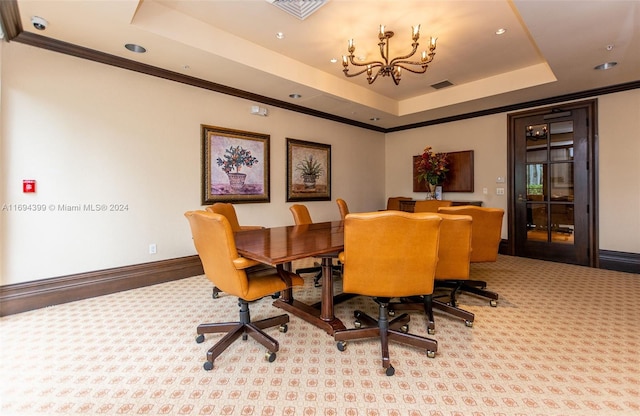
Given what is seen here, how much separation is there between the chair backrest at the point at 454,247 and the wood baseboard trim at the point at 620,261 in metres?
3.48

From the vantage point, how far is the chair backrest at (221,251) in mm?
1812

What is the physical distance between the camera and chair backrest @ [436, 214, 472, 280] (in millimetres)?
Answer: 2391

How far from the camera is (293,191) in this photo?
5.13 metres

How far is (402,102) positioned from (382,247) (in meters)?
4.64

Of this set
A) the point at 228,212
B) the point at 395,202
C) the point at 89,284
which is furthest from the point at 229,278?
the point at 395,202

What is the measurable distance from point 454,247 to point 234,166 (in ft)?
10.5

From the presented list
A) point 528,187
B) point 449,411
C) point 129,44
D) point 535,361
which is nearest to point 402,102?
point 528,187

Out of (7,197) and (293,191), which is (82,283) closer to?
(7,197)

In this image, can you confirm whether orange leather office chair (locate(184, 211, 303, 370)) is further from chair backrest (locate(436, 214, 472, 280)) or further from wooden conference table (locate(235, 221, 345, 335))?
chair backrest (locate(436, 214, 472, 280))

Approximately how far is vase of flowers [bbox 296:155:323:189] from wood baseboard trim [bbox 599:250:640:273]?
459cm

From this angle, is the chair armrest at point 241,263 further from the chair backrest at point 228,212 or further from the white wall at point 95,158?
the white wall at point 95,158

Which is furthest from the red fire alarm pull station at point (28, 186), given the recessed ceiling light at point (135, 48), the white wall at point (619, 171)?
the white wall at point (619, 171)

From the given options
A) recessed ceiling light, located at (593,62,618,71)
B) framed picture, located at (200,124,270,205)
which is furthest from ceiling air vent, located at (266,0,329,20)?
recessed ceiling light, located at (593,62,618,71)

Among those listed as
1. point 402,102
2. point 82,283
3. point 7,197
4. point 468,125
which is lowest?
point 82,283
